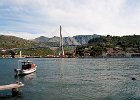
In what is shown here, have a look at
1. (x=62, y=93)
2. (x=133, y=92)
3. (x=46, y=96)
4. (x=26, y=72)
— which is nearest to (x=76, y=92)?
(x=62, y=93)

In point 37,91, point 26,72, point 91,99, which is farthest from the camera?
point 26,72

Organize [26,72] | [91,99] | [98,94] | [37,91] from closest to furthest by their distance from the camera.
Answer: [91,99] < [98,94] < [37,91] < [26,72]

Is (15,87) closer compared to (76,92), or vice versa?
(15,87)

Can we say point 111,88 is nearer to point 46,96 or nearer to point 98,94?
point 98,94

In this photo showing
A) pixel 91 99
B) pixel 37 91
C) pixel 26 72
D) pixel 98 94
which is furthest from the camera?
pixel 26 72

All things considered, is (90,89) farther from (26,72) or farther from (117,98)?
(26,72)

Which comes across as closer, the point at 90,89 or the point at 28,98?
the point at 28,98

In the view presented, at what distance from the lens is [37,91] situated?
2131 inches

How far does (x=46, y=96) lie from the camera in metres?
48.6

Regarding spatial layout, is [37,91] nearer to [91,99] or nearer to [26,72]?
[91,99]

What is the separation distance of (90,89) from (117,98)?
9623mm

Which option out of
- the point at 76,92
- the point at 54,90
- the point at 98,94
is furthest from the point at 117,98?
the point at 54,90

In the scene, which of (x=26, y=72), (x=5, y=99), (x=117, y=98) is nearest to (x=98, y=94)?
(x=117, y=98)

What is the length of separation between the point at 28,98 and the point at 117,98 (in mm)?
13796
